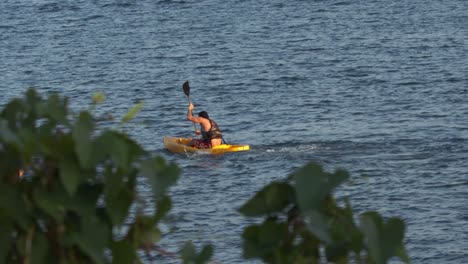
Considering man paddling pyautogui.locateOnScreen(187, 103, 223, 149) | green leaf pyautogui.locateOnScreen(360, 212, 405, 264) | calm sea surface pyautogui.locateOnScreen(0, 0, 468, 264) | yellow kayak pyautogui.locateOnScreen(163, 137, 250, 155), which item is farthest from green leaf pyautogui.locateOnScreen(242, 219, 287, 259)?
yellow kayak pyautogui.locateOnScreen(163, 137, 250, 155)

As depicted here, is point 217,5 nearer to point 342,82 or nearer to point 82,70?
point 82,70

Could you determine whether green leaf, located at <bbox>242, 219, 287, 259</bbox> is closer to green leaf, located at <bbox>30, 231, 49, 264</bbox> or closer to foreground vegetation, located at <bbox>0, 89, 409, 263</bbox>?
foreground vegetation, located at <bbox>0, 89, 409, 263</bbox>

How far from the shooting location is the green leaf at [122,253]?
1873 millimetres

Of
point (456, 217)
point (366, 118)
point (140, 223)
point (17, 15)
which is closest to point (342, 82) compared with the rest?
point (366, 118)

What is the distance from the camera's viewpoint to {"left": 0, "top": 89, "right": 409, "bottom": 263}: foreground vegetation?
1.80 meters

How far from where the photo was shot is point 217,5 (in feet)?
192

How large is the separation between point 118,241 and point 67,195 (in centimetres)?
13

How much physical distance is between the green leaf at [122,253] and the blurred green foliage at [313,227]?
0.19m

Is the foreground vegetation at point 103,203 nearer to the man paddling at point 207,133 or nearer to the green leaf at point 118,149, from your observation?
the green leaf at point 118,149

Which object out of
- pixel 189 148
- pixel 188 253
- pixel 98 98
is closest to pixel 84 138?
pixel 98 98

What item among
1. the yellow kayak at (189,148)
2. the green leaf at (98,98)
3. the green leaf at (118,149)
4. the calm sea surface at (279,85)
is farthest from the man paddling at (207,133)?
the green leaf at (118,149)

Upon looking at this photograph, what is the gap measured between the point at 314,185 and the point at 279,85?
1451 inches

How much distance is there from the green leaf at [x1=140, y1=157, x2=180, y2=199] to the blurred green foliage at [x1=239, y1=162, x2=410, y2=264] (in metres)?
0.13

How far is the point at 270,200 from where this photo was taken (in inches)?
74.0
